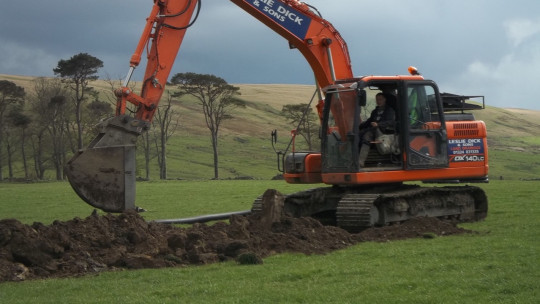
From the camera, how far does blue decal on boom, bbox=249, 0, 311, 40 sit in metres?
17.8

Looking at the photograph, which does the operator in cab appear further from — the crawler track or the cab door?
the crawler track

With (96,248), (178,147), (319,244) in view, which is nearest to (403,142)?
(319,244)

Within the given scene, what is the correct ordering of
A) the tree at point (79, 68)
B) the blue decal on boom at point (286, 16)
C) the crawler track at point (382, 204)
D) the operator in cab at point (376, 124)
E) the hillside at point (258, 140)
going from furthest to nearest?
1. the hillside at point (258, 140)
2. the tree at point (79, 68)
3. the blue decal on boom at point (286, 16)
4. the operator in cab at point (376, 124)
5. the crawler track at point (382, 204)

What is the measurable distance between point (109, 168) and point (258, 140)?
3924 inches

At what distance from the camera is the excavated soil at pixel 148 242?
39.5 feet

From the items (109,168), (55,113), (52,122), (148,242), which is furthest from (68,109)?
(148,242)

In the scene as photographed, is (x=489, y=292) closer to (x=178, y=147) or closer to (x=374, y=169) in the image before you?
(x=374, y=169)

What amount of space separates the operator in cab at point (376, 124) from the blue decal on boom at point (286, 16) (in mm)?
2550

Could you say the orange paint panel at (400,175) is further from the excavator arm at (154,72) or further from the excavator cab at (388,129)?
the excavator arm at (154,72)

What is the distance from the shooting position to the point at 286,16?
709 inches

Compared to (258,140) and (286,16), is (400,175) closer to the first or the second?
(286,16)

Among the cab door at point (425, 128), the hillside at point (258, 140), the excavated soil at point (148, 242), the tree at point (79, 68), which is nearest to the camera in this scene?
the excavated soil at point (148, 242)

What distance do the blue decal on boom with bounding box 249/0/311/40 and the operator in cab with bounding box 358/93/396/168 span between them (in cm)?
255

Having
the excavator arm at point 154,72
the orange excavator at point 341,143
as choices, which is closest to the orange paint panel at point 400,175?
the orange excavator at point 341,143
